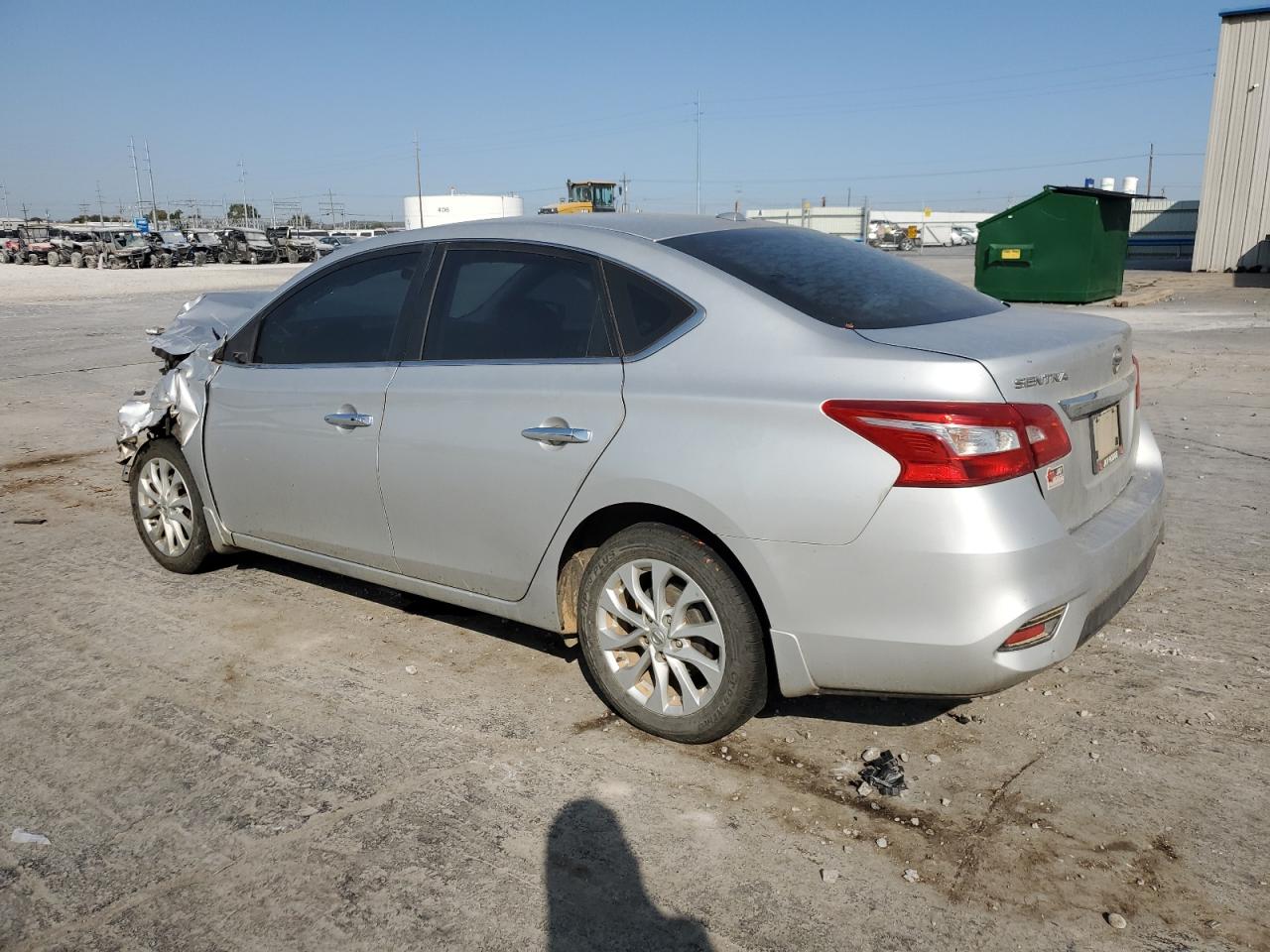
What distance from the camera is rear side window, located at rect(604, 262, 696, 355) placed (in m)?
3.32

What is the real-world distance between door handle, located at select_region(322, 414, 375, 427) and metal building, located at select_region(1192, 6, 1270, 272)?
96.7ft

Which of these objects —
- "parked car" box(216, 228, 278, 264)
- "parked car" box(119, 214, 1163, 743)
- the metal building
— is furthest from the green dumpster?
"parked car" box(216, 228, 278, 264)

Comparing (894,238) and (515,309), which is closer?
(515,309)

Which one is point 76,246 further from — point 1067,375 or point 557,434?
point 1067,375

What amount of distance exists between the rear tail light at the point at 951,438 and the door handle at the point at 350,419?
2.02m

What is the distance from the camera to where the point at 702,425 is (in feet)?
10.2

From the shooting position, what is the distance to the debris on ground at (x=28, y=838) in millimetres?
2939

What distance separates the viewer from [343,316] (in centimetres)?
432

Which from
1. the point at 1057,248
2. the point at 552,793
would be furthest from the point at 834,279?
the point at 1057,248

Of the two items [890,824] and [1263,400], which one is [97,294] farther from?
[890,824]

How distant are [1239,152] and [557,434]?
30.1 meters

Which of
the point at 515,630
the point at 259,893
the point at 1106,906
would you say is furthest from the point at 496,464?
the point at 1106,906

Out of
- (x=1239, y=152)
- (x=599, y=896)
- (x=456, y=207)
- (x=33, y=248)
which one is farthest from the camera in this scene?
(x=456, y=207)

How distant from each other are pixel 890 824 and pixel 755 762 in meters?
0.51
